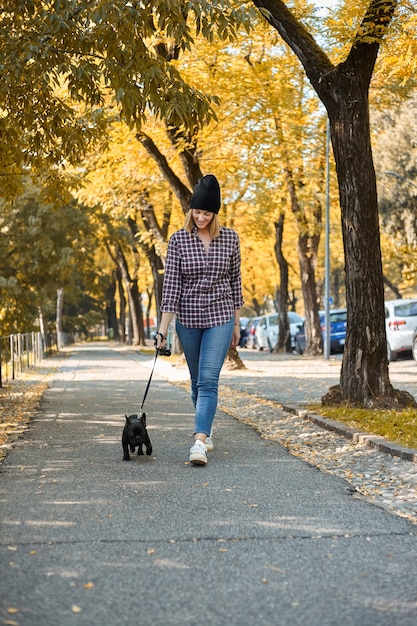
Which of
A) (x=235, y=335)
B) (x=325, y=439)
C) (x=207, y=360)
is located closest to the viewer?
(x=207, y=360)

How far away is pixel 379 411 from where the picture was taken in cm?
1054

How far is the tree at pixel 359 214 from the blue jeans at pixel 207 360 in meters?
3.79

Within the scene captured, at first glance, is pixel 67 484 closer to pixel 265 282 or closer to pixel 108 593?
pixel 108 593

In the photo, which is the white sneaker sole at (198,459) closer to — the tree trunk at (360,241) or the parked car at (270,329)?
the tree trunk at (360,241)

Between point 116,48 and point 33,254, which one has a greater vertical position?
point 33,254

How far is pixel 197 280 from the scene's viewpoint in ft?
24.6

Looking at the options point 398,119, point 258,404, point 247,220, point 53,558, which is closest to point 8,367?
point 258,404

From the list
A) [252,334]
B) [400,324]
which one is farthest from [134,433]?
[252,334]

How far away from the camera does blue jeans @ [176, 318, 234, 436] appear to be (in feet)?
24.2

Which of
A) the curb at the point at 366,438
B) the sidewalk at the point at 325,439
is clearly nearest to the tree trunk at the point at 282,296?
A: the sidewalk at the point at 325,439

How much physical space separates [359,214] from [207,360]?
4.24 m

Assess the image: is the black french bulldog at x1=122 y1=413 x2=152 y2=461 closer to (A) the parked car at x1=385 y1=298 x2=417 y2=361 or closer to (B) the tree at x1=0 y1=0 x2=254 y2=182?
(B) the tree at x1=0 y1=0 x2=254 y2=182

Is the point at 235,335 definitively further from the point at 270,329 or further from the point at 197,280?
the point at 270,329

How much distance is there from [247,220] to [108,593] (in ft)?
97.1
